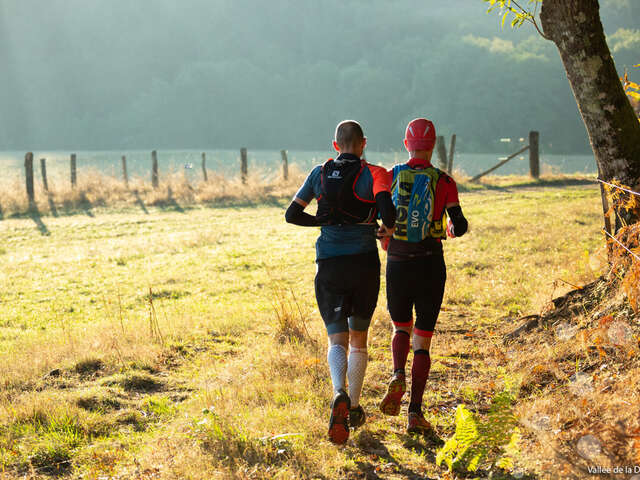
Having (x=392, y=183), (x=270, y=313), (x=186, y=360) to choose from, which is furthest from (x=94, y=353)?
(x=392, y=183)

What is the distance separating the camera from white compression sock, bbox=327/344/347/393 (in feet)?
11.5

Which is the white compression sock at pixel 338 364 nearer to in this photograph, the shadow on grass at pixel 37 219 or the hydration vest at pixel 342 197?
the hydration vest at pixel 342 197

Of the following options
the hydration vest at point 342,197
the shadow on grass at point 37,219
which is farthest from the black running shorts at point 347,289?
the shadow on grass at point 37,219

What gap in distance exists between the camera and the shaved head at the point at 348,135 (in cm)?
361

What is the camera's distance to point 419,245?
146 inches

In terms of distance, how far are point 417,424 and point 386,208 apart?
1.40 m

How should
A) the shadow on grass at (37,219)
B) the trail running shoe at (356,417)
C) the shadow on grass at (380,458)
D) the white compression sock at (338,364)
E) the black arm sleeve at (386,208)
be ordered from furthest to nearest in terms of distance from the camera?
the shadow on grass at (37,219) < the trail running shoe at (356,417) < the white compression sock at (338,364) < the black arm sleeve at (386,208) < the shadow on grass at (380,458)

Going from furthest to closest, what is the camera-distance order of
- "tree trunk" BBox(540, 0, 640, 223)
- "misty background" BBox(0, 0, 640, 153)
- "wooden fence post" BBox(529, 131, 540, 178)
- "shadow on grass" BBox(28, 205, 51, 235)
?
"misty background" BBox(0, 0, 640, 153) → "wooden fence post" BBox(529, 131, 540, 178) → "shadow on grass" BBox(28, 205, 51, 235) → "tree trunk" BBox(540, 0, 640, 223)

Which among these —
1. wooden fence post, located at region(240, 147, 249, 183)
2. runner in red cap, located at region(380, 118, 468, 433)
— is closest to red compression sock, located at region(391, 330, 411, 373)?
runner in red cap, located at region(380, 118, 468, 433)

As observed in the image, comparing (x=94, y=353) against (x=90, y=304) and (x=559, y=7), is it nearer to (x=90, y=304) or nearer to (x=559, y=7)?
(x=90, y=304)

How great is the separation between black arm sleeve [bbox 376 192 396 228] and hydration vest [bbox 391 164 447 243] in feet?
1.03

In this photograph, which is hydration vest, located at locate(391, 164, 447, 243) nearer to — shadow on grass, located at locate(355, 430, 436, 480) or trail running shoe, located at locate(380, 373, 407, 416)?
trail running shoe, located at locate(380, 373, 407, 416)

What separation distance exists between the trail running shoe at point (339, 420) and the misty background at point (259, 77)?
114m

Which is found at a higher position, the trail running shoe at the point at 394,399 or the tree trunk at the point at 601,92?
the tree trunk at the point at 601,92
